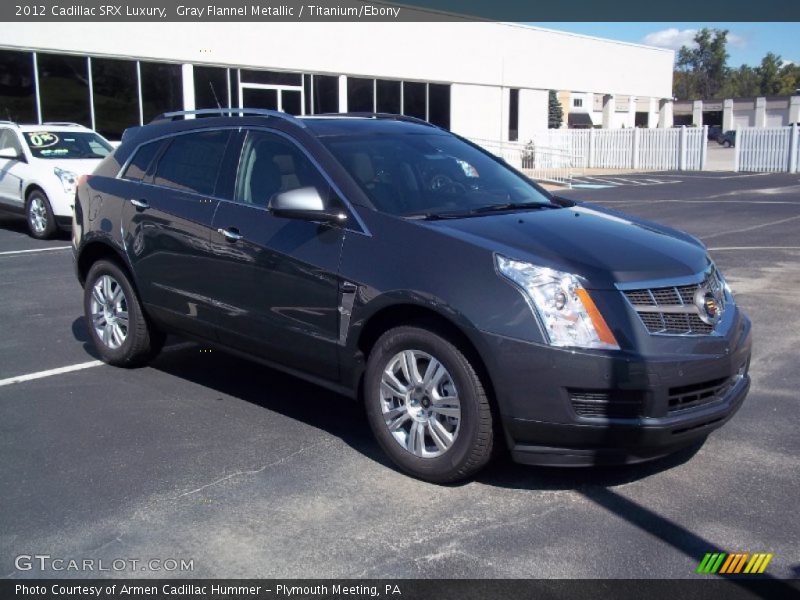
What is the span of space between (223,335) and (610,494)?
2637 mm

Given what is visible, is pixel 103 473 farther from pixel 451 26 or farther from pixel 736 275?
pixel 451 26

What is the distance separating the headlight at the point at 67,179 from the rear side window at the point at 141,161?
782 centimetres

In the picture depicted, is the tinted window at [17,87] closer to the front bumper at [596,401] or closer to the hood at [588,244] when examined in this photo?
the hood at [588,244]

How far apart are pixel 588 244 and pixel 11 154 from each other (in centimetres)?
1295

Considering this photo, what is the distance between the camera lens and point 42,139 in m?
14.7

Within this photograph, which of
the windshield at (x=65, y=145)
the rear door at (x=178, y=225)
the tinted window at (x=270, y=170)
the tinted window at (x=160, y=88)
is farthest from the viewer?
the tinted window at (x=160, y=88)

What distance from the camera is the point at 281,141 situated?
5277 mm

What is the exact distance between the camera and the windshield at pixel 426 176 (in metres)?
4.88

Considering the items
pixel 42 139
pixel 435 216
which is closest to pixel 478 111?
pixel 42 139

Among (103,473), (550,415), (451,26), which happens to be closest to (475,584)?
(550,415)

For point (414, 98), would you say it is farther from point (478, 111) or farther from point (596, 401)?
point (596, 401)

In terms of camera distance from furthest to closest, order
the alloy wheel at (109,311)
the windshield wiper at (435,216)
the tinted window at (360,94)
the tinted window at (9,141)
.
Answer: the tinted window at (360,94), the tinted window at (9,141), the alloy wheel at (109,311), the windshield wiper at (435,216)

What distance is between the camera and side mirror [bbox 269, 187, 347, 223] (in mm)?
4684

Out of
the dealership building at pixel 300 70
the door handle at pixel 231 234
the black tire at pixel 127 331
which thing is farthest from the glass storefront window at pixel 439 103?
the door handle at pixel 231 234
